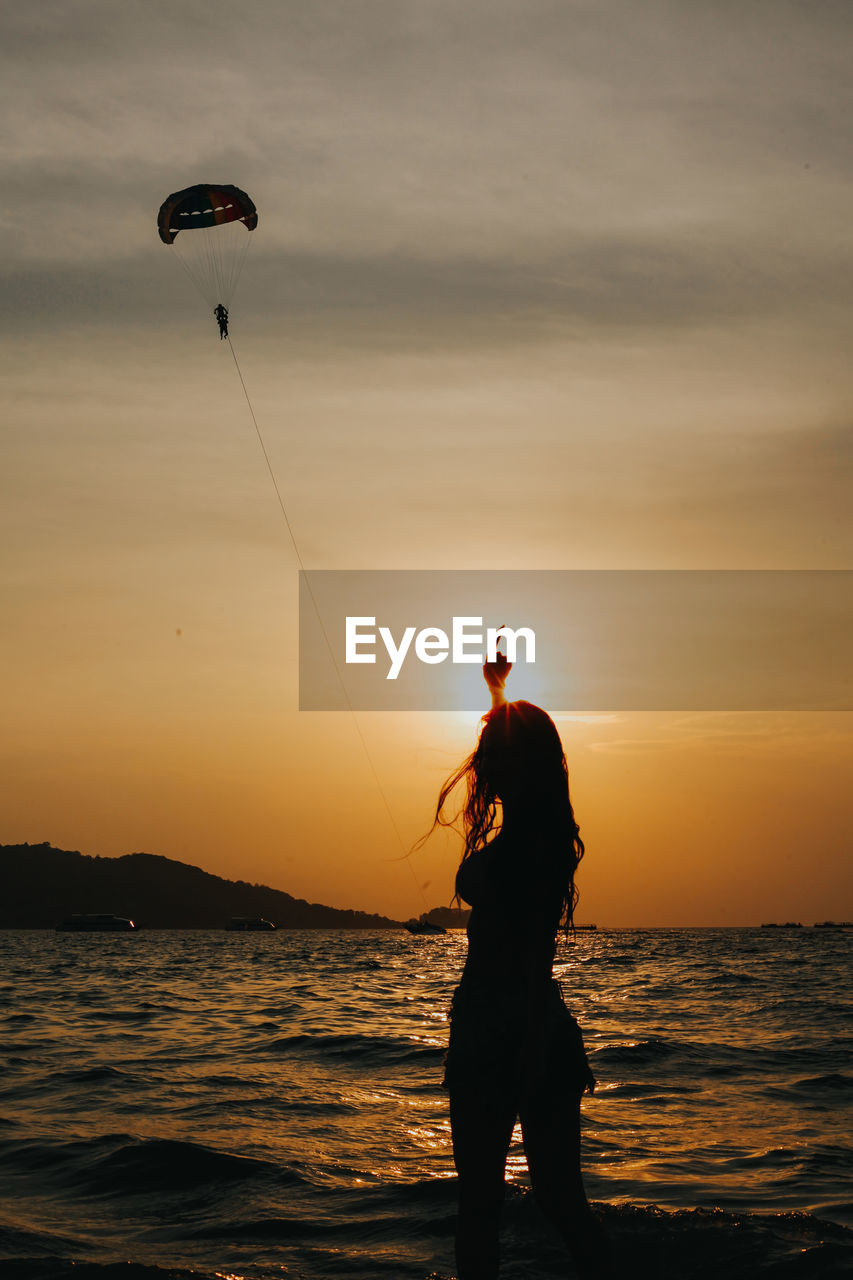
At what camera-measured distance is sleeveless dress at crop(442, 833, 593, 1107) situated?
13.2 ft

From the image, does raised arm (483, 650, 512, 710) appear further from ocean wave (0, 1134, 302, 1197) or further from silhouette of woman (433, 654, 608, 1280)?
ocean wave (0, 1134, 302, 1197)

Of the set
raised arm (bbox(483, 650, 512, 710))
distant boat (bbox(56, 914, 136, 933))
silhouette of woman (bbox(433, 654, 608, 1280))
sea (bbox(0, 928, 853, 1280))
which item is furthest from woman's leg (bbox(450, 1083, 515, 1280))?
distant boat (bbox(56, 914, 136, 933))

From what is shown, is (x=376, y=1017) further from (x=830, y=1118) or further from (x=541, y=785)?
(x=541, y=785)

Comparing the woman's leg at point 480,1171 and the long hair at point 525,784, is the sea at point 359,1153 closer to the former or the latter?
the woman's leg at point 480,1171

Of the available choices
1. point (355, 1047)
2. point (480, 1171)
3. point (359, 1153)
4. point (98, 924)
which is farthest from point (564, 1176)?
point (98, 924)

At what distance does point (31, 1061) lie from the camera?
14711 millimetres

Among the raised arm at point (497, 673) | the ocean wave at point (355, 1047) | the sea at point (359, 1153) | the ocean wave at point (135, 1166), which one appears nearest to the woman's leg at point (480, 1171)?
the raised arm at point (497, 673)

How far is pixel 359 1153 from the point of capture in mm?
9305

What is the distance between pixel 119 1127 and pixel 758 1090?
745cm

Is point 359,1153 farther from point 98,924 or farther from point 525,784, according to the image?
point 98,924

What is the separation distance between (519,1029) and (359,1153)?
6.08 meters

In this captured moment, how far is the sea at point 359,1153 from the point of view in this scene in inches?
260

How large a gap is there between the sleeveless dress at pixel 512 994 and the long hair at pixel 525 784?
10 centimetres

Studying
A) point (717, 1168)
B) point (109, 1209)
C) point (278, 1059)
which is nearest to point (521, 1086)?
point (109, 1209)
